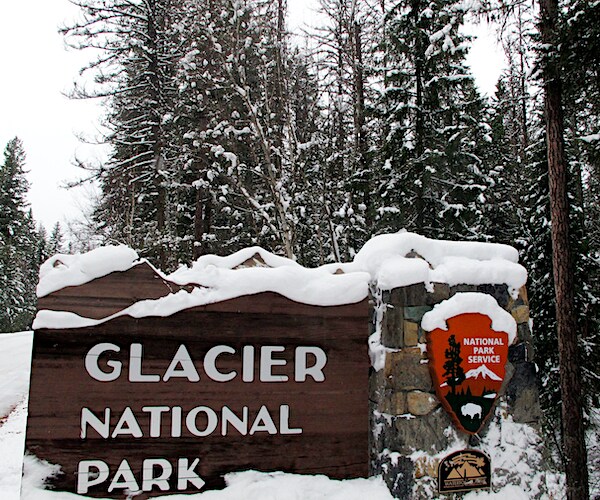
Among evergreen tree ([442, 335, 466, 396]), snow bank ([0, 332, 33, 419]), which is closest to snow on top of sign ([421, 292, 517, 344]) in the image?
evergreen tree ([442, 335, 466, 396])

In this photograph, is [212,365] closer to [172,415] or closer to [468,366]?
[172,415]

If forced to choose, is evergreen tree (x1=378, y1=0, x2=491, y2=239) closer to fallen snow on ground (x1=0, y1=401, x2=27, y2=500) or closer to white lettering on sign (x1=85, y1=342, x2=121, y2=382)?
fallen snow on ground (x1=0, y1=401, x2=27, y2=500)

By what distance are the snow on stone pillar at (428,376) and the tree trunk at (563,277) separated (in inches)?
217

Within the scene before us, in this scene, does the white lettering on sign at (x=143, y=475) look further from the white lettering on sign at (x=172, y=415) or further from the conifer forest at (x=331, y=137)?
the conifer forest at (x=331, y=137)

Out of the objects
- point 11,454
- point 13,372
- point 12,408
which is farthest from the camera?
point 13,372


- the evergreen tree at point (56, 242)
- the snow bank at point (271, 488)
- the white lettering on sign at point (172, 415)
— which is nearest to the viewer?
the snow bank at point (271, 488)

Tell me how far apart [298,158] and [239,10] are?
3764 millimetres

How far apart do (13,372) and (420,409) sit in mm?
12347

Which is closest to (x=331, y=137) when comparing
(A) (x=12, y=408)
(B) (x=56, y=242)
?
(A) (x=12, y=408)

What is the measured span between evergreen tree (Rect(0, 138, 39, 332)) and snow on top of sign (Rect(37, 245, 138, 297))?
29.9 m

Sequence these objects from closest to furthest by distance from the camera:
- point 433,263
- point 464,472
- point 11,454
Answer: point 464,472
point 433,263
point 11,454

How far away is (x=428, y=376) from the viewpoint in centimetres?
327

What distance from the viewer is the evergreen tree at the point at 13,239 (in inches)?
1192

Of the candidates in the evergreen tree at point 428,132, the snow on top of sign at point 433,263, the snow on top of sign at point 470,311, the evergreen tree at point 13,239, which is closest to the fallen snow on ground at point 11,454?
the snow on top of sign at point 433,263
